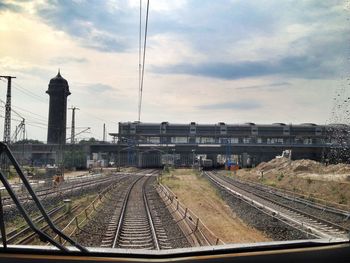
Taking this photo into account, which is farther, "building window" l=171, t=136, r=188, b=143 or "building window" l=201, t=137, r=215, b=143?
"building window" l=201, t=137, r=215, b=143

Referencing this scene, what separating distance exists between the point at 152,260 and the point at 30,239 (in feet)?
18.2

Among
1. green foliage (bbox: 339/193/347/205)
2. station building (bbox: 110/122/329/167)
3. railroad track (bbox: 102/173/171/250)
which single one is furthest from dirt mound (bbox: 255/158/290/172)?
railroad track (bbox: 102/173/171/250)

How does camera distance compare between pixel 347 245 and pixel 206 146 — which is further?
pixel 206 146

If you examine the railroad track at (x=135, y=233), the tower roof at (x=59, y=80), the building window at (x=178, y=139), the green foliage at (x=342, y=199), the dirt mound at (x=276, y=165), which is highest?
the building window at (x=178, y=139)

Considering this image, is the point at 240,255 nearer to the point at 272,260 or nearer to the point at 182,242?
the point at 272,260

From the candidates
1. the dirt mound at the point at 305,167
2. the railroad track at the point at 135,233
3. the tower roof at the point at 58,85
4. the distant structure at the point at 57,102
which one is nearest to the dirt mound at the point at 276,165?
the dirt mound at the point at 305,167

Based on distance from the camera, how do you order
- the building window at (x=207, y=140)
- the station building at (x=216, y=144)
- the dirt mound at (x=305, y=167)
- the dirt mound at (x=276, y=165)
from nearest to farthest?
the dirt mound at (x=305, y=167) < the dirt mound at (x=276, y=165) < the station building at (x=216, y=144) < the building window at (x=207, y=140)

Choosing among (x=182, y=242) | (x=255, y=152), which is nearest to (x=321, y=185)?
(x=182, y=242)

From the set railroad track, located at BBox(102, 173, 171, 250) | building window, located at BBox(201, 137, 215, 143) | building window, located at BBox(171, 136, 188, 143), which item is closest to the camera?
railroad track, located at BBox(102, 173, 171, 250)

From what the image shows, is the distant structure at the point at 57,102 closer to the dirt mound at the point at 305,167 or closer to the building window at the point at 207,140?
the dirt mound at the point at 305,167

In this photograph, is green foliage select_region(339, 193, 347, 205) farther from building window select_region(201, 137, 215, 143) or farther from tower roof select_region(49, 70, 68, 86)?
building window select_region(201, 137, 215, 143)

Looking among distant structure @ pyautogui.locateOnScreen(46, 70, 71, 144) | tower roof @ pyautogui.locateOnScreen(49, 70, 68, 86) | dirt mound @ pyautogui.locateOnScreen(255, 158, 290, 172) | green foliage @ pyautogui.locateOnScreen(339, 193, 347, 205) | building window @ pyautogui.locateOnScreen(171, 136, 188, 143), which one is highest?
building window @ pyautogui.locateOnScreen(171, 136, 188, 143)

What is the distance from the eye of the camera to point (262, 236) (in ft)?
37.0

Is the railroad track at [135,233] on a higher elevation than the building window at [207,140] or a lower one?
lower
